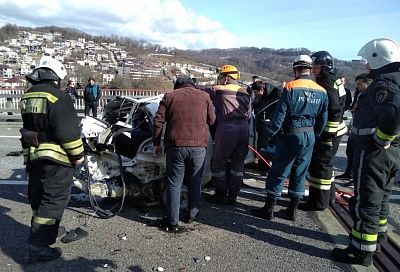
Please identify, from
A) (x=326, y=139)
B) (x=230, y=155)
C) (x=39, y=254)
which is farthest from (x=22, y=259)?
(x=326, y=139)

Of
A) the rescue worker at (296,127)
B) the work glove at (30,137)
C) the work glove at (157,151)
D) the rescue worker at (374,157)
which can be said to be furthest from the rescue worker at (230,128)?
the work glove at (30,137)

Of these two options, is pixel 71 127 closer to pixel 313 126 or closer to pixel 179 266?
pixel 179 266

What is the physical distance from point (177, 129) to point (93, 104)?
9.68m

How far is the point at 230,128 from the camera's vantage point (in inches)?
199

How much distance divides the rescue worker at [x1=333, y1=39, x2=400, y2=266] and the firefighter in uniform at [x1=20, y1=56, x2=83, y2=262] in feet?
9.05

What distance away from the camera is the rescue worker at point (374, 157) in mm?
3479

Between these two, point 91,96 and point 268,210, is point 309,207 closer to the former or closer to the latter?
point 268,210

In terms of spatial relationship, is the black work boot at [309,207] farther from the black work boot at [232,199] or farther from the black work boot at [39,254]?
the black work boot at [39,254]

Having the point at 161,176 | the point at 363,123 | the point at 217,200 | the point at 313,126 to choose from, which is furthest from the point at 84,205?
the point at 363,123

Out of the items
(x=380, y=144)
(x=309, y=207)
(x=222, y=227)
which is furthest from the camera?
(x=309, y=207)

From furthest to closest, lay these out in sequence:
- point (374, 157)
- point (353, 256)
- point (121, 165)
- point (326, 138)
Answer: point (326, 138), point (121, 165), point (353, 256), point (374, 157)

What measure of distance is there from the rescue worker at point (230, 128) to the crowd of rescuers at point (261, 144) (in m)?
0.01

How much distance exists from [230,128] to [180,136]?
38.8 inches

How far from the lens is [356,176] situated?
377 centimetres
